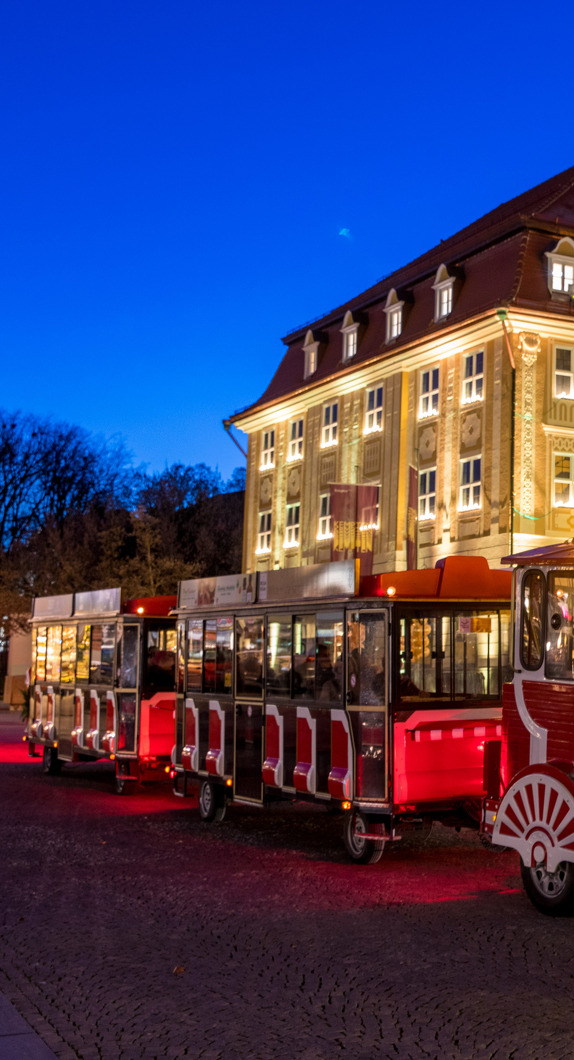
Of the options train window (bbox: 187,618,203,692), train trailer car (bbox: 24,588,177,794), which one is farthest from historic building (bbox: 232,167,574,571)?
train window (bbox: 187,618,203,692)

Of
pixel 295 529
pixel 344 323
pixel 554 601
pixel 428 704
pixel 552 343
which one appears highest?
pixel 344 323

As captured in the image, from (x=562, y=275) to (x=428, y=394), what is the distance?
5.64 metres

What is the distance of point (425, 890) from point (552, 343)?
28005mm

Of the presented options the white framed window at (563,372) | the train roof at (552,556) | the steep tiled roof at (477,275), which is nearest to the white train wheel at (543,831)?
the train roof at (552,556)

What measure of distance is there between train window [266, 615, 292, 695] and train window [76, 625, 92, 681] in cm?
642

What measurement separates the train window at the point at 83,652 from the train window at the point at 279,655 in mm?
6419

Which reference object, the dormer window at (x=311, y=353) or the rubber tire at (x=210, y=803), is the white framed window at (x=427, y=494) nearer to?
the dormer window at (x=311, y=353)

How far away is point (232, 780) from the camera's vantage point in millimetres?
13977

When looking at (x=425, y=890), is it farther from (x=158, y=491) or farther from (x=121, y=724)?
(x=158, y=491)

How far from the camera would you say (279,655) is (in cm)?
1327

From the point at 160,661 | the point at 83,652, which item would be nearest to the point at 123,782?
the point at 160,661

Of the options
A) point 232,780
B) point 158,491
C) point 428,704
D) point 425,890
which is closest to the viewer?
point 425,890

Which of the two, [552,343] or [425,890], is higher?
[552,343]

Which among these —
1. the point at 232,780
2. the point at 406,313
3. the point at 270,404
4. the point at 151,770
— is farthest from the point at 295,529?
the point at 232,780
